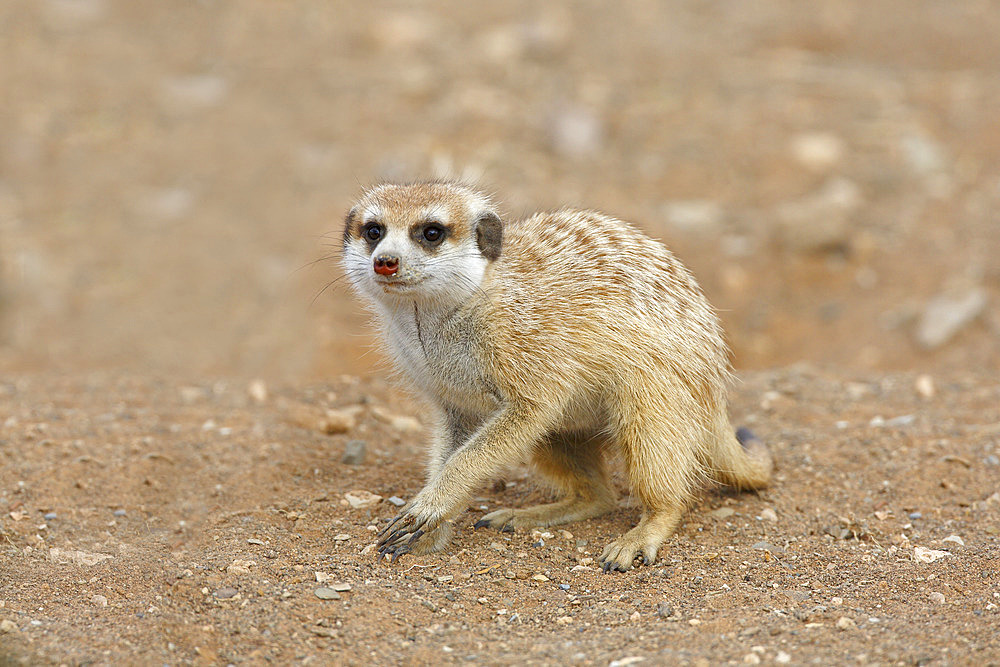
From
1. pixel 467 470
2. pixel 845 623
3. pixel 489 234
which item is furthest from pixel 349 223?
pixel 845 623

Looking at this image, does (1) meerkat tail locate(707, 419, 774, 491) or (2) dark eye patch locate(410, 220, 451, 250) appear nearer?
(2) dark eye patch locate(410, 220, 451, 250)

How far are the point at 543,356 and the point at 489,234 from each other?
545mm

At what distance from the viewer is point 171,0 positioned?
11000 millimetres

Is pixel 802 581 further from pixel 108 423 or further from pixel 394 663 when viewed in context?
pixel 108 423

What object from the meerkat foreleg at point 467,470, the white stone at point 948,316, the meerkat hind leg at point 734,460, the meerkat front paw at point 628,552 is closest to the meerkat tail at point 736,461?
the meerkat hind leg at point 734,460

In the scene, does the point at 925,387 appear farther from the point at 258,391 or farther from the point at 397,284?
the point at 258,391

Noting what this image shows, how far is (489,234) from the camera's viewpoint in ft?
13.5

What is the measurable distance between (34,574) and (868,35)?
1001 cm

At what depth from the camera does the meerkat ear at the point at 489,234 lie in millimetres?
4102

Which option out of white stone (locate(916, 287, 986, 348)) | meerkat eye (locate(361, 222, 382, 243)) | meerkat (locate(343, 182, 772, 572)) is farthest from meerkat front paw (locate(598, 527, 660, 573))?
white stone (locate(916, 287, 986, 348))

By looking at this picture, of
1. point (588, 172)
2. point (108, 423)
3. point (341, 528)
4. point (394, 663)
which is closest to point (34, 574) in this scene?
point (341, 528)

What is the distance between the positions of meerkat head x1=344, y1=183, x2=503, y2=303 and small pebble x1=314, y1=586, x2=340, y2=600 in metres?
1.11

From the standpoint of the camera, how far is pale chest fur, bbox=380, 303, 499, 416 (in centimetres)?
405

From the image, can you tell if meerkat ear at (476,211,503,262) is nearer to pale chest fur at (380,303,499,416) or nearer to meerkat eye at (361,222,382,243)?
pale chest fur at (380,303,499,416)
